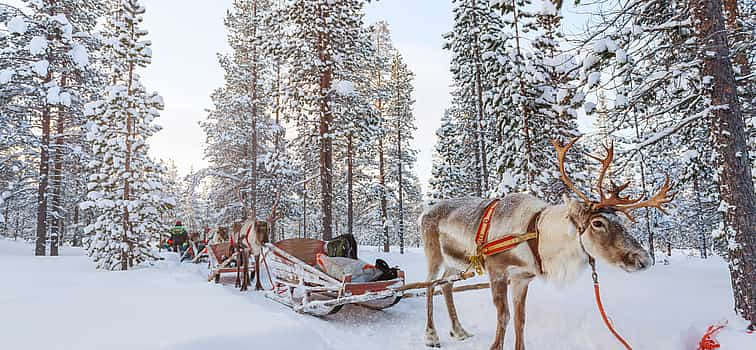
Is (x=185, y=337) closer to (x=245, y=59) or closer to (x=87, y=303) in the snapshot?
(x=87, y=303)

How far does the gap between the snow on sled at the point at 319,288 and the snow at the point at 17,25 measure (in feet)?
48.3

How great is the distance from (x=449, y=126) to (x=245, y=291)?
834 inches

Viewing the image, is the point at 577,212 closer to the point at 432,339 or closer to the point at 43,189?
the point at 432,339

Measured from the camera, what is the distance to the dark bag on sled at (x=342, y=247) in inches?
331

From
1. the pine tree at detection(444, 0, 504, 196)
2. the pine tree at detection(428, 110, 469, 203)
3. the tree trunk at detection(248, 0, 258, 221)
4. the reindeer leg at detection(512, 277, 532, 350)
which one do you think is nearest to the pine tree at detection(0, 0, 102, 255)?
the tree trunk at detection(248, 0, 258, 221)

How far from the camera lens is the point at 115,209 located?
43.8 feet

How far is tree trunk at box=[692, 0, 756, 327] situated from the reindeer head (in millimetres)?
2106

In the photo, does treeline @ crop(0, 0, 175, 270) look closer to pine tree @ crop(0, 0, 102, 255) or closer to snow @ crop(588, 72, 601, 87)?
pine tree @ crop(0, 0, 102, 255)

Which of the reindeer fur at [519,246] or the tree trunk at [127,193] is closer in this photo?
the reindeer fur at [519,246]

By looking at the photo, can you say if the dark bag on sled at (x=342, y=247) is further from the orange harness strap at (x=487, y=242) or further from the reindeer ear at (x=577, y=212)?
the reindeer ear at (x=577, y=212)

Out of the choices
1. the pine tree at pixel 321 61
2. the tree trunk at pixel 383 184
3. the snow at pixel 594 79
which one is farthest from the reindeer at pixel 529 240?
the tree trunk at pixel 383 184

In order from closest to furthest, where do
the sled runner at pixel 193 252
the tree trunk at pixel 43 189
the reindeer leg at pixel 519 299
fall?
the reindeer leg at pixel 519 299
the tree trunk at pixel 43 189
the sled runner at pixel 193 252

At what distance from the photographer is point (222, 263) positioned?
33.4 feet

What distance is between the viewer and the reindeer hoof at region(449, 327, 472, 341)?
5355mm
